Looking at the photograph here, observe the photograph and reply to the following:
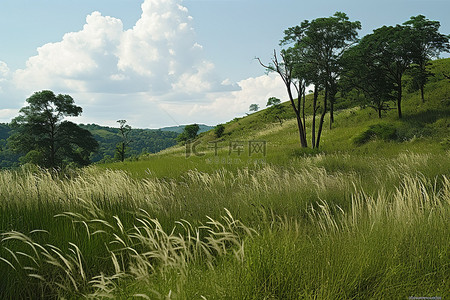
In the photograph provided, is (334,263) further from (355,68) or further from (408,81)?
(408,81)

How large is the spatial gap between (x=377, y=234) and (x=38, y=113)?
3762 centimetres

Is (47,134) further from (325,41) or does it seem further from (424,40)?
(424,40)

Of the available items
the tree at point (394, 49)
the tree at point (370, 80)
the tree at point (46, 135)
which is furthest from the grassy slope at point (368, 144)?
the tree at point (46, 135)

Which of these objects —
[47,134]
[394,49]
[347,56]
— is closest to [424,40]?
[394,49]

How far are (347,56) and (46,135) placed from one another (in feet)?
108

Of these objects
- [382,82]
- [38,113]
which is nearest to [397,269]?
[382,82]

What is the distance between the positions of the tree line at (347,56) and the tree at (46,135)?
76.3ft

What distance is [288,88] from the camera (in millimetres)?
21953

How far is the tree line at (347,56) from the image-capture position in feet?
66.0

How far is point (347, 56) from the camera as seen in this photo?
20547 millimetres

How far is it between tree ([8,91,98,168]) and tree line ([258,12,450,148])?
23.2m

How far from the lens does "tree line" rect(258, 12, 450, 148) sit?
20.1m

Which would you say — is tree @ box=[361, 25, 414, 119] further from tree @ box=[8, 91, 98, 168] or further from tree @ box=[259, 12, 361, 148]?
tree @ box=[8, 91, 98, 168]

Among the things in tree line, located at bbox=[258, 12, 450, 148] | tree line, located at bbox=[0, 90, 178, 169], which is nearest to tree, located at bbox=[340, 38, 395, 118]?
tree line, located at bbox=[258, 12, 450, 148]
